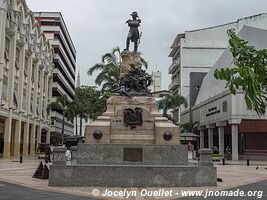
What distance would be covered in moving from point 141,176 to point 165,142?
158 inches

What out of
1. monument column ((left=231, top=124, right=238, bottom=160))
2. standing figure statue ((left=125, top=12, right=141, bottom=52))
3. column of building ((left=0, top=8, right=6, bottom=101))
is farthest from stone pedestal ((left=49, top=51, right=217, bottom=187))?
monument column ((left=231, top=124, right=238, bottom=160))

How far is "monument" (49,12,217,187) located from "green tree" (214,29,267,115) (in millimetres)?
10843

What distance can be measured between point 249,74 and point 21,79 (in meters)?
43.6

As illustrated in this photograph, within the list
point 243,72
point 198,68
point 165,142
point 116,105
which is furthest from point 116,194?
point 198,68

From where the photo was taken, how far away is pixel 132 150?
16422 millimetres

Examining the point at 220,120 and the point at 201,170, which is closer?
the point at 201,170

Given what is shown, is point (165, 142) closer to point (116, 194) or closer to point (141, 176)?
point (141, 176)

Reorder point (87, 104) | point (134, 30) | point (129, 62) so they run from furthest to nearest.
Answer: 1. point (87, 104)
2. point (134, 30)
3. point (129, 62)

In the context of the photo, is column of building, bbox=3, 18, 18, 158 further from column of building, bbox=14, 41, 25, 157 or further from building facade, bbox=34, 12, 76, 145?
building facade, bbox=34, 12, 76, 145

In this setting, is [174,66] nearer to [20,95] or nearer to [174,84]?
A: [174,84]

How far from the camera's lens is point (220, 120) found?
45.1 meters

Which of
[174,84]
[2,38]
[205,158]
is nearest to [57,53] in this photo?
[174,84]

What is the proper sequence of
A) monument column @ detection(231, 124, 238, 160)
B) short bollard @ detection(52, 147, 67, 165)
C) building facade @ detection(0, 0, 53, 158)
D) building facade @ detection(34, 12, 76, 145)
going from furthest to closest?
building facade @ detection(34, 12, 76, 145) → monument column @ detection(231, 124, 238, 160) → building facade @ detection(0, 0, 53, 158) → short bollard @ detection(52, 147, 67, 165)

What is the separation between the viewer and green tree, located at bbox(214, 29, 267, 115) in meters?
3.62
